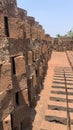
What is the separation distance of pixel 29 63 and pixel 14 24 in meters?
2.57

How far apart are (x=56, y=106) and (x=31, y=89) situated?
1261 millimetres

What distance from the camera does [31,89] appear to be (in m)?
9.18

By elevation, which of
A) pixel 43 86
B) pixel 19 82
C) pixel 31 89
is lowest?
pixel 43 86

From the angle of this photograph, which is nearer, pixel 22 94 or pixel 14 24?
pixel 14 24

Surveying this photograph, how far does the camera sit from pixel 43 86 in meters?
13.7

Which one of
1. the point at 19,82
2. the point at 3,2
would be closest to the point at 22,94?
the point at 19,82

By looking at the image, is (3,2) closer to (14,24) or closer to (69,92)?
(14,24)

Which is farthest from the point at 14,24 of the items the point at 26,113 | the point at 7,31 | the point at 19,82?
the point at 26,113

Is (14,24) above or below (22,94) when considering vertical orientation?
above

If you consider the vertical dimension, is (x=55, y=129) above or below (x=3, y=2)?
below

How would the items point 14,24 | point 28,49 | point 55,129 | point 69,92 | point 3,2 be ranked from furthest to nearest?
point 69,92 → point 28,49 → point 55,129 → point 14,24 → point 3,2

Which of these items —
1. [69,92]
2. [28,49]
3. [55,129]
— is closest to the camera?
[55,129]

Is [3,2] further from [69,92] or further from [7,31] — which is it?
[69,92]

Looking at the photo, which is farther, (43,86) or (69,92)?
(43,86)
